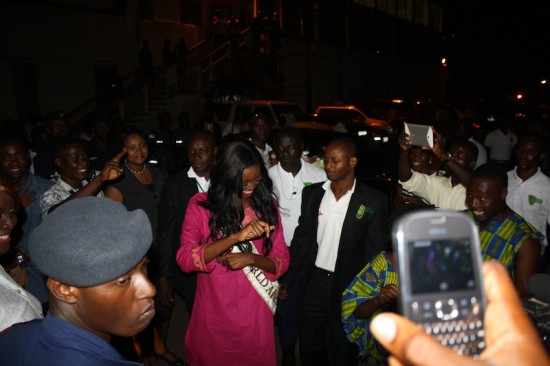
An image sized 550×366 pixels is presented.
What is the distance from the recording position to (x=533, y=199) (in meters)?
4.70

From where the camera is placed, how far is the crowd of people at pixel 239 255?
5.07ft

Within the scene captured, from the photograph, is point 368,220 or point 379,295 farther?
point 368,220

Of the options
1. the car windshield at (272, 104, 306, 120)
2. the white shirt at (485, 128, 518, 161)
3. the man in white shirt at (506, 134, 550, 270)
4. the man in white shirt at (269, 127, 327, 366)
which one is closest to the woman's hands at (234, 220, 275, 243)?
the man in white shirt at (269, 127, 327, 366)

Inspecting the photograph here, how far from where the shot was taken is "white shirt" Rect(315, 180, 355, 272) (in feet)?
12.9

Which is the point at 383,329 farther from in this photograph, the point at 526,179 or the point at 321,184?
the point at 526,179

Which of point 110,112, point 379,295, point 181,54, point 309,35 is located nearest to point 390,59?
point 309,35

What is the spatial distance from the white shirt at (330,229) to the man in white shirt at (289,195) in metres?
0.52

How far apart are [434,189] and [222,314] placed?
2719 mm

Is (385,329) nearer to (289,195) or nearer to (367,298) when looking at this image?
(367,298)

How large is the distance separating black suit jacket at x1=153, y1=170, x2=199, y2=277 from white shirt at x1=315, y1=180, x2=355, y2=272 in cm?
121

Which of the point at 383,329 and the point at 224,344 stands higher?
the point at 383,329

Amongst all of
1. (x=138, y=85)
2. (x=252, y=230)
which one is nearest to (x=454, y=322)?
(x=252, y=230)

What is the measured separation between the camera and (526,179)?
16.0 ft

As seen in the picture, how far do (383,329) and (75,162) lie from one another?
154 inches
